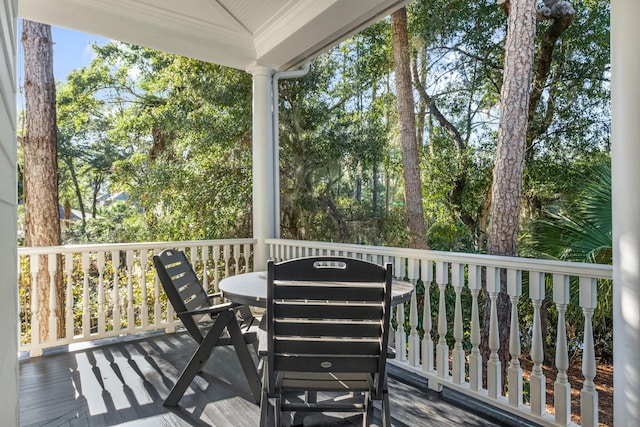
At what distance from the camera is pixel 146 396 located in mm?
2566

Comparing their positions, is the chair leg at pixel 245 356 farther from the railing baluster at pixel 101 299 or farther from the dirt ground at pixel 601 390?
the dirt ground at pixel 601 390

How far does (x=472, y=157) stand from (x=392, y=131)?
45.1 inches

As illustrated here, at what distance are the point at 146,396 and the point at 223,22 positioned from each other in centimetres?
335

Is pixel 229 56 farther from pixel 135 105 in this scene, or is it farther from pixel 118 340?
pixel 135 105

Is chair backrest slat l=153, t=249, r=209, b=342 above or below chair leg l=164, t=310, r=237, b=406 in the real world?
above

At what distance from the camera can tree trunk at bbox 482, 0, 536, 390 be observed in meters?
3.99

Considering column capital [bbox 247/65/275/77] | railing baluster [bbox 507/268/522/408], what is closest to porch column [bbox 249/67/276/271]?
column capital [bbox 247/65/275/77]

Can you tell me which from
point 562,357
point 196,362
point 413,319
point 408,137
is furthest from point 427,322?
point 408,137

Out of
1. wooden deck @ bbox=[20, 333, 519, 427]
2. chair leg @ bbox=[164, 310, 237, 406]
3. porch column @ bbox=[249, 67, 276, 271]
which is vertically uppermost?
porch column @ bbox=[249, 67, 276, 271]

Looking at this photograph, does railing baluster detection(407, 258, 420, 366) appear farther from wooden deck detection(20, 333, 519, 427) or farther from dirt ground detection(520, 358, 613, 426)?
dirt ground detection(520, 358, 613, 426)

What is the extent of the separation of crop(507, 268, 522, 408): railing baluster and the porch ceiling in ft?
7.61

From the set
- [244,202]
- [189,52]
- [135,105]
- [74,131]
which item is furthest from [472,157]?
[74,131]

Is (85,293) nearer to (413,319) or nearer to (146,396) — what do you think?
(146,396)

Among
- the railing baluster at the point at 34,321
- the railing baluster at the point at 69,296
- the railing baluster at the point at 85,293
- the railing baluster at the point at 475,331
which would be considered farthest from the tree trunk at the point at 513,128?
the railing baluster at the point at 34,321
